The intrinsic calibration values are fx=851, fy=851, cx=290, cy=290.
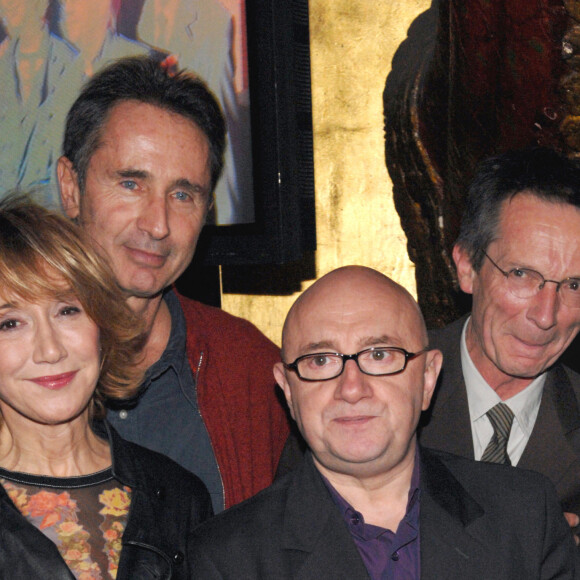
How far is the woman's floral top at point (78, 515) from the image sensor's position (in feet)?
5.74

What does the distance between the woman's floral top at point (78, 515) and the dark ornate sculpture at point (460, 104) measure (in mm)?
1626

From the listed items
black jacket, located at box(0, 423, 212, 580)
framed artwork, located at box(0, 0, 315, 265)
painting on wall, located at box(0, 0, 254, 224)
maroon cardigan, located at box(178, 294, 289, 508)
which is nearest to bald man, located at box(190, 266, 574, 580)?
black jacket, located at box(0, 423, 212, 580)

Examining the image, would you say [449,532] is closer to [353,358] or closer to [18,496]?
A: [353,358]

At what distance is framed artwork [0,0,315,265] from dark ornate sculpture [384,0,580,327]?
0.59 m

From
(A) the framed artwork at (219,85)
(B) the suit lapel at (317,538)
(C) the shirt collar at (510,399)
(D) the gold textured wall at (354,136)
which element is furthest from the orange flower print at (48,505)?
(D) the gold textured wall at (354,136)

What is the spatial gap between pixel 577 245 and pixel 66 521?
56.3 inches

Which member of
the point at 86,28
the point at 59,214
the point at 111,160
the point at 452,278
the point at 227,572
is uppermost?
the point at 86,28

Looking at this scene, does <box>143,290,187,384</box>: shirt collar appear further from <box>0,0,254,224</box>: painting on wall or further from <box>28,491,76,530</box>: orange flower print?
<box>28,491,76,530</box>: orange flower print

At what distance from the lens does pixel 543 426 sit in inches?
91.3

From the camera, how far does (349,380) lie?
1771mm

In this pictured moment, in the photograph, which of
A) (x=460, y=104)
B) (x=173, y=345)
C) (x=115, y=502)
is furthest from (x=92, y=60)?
(x=115, y=502)

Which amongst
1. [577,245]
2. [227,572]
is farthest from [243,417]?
[577,245]

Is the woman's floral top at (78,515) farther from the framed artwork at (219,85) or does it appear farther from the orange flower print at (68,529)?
the framed artwork at (219,85)

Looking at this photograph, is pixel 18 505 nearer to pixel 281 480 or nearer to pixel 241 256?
pixel 281 480
